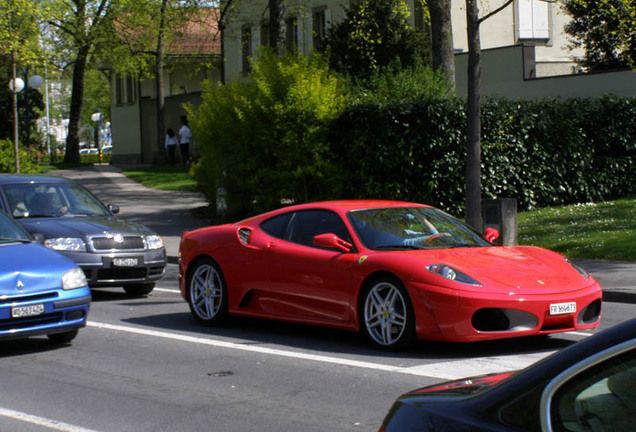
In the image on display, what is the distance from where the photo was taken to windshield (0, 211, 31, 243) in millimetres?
9442

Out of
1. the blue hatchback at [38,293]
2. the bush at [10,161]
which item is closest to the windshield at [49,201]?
the blue hatchback at [38,293]

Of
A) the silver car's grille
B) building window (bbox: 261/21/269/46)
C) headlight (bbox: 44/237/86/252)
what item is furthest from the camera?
building window (bbox: 261/21/269/46)

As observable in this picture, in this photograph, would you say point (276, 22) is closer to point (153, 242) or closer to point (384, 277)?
point (153, 242)

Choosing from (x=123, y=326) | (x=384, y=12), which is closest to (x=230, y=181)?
(x=384, y=12)

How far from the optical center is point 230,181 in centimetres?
2230

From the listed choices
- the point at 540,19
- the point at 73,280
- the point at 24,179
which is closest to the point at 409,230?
the point at 73,280

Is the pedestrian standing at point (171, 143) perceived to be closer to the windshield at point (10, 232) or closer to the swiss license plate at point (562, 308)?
the windshield at point (10, 232)

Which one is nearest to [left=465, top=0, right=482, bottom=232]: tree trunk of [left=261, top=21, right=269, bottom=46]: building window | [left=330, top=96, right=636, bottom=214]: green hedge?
[left=330, top=96, right=636, bottom=214]: green hedge

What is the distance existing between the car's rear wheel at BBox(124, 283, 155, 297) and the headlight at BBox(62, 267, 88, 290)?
173 inches

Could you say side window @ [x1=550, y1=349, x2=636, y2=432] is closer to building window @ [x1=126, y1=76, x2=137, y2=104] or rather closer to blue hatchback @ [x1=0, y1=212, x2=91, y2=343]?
blue hatchback @ [x1=0, y1=212, x2=91, y2=343]

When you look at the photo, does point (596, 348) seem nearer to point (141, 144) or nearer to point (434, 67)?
point (434, 67)

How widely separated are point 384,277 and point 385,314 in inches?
13.2

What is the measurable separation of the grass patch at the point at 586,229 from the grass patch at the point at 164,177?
574 inches

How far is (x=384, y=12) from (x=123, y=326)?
753 inches
